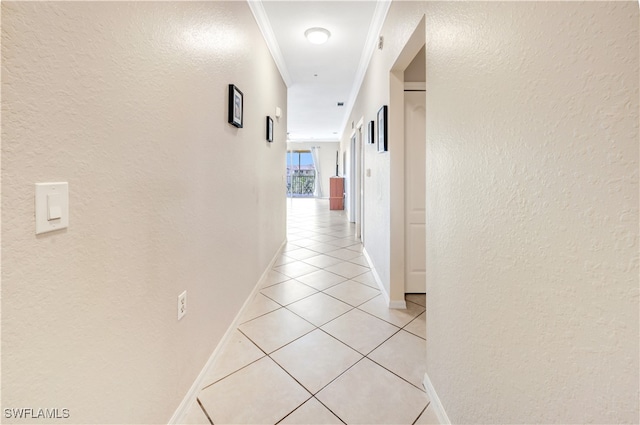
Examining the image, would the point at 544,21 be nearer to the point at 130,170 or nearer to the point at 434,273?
the point at 434,273

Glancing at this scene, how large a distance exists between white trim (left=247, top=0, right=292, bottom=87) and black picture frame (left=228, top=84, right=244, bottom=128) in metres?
0.98

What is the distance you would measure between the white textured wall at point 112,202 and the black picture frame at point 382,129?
1.37 meters

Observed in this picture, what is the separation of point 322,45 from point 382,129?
1.52 meters

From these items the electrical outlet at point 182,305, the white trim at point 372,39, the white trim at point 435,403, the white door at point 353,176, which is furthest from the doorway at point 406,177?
the white door at point 353,176

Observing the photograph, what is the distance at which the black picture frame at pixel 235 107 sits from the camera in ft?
5.99

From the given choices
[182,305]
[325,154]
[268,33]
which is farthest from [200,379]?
[325,154]

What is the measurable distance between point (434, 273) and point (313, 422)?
88 centimetres

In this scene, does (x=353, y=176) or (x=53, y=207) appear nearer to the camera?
(x=53, y=207)

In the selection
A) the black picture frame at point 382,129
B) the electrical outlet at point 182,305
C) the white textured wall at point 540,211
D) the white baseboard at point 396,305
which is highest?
the black picture frame at point 382,129

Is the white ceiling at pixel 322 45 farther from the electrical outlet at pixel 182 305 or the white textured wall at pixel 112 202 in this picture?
the electrical outlet at pixel 182 305

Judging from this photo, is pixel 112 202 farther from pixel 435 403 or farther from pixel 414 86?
pixel 414 86

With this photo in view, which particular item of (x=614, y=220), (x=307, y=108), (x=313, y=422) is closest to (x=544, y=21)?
(x=614, y=220)

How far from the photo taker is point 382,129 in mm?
2467

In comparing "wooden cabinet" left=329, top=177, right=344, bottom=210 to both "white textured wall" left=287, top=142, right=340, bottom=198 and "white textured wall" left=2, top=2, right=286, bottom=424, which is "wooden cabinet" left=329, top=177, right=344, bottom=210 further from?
"white textured wall" left=2, top=2, right=286, bottom=424
